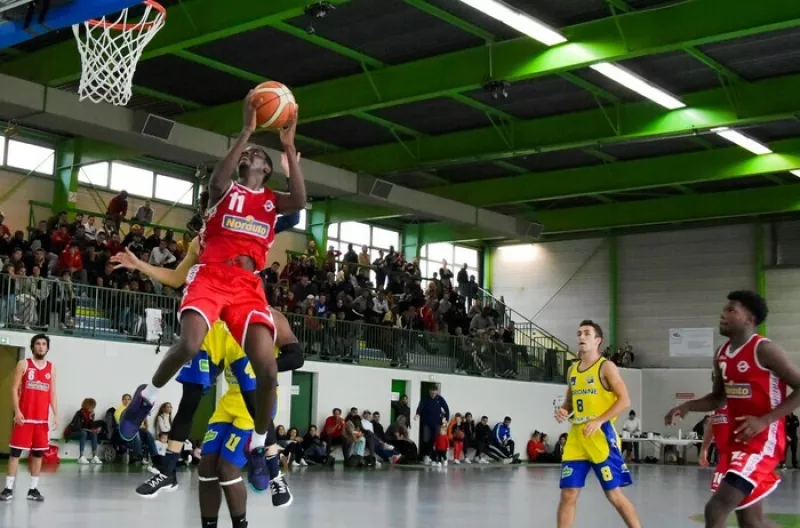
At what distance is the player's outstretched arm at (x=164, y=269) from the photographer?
24.6ft

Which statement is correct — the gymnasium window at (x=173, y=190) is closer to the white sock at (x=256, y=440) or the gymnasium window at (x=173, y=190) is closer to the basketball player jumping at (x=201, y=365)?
the basketball player jumping at (x=201, y=365)

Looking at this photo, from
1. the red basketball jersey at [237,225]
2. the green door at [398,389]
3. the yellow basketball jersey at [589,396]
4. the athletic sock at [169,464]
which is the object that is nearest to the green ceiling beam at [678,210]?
the green door at [398,389]

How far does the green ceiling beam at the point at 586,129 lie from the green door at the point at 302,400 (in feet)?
21.3

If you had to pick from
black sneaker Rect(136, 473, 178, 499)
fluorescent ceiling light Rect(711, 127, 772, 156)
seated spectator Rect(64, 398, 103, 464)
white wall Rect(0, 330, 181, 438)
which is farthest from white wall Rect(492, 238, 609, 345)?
black sneaker Rect(136, 473, 178, 499)

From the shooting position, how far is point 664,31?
1931cm

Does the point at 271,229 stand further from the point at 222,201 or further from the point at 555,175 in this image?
the point at 555,175

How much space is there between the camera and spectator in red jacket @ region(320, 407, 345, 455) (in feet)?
87.4

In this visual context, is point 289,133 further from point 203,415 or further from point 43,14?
point 203,415

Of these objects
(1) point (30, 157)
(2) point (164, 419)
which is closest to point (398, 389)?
(2) point (164, 419)

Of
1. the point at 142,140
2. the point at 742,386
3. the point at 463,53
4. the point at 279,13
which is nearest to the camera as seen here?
the point at 742,386

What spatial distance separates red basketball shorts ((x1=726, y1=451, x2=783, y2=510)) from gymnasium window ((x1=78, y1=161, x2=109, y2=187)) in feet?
80.1

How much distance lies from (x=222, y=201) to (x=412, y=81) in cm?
1612

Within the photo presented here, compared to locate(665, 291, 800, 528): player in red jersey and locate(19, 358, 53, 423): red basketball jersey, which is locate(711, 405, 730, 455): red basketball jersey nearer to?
locate(665, 291, 800, 528): player in red jersey

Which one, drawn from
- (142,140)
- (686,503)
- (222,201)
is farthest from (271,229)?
(142,140)
